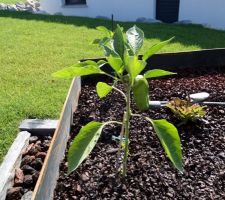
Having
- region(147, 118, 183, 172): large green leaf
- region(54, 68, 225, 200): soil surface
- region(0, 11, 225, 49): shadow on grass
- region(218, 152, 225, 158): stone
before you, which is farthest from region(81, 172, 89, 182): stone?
region(0, 11, 225, 49): shadow on grass

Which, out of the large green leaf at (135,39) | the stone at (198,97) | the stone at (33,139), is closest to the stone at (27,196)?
the stone at (33,139)

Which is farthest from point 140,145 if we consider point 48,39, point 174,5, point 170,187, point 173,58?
point 174,5

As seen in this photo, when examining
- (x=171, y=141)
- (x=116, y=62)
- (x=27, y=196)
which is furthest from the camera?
(x=27, y=196)

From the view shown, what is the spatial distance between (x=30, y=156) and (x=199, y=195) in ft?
4.93

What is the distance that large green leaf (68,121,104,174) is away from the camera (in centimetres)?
202

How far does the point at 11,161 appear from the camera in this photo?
10.1 ft

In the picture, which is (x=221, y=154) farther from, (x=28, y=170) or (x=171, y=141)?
(x=28, y=170)

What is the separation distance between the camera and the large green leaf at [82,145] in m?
2.02

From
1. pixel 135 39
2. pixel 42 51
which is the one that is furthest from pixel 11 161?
pixel 42 51

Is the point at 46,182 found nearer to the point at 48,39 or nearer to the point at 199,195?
the point at 199,195

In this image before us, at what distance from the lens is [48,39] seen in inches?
281

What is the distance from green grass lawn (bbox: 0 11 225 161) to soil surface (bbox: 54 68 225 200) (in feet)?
2.03

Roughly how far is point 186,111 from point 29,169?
4.83 feet

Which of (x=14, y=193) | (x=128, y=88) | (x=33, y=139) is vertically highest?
(x=128, y=88)
